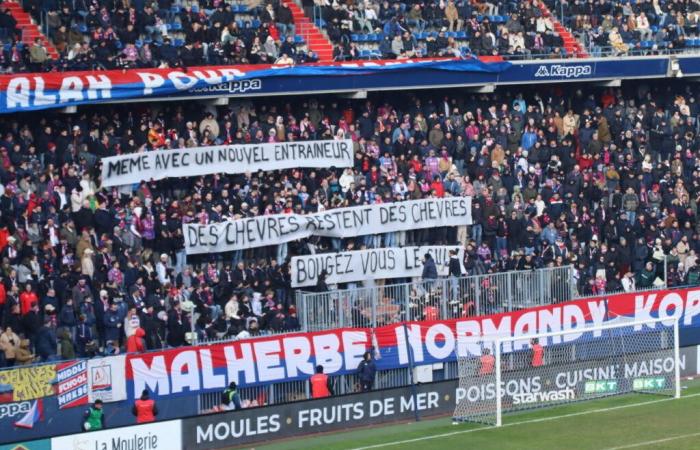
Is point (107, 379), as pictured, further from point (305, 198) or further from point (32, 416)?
point (305, 198)

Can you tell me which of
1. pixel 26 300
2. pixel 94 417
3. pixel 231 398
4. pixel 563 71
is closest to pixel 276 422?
pixel 231 398

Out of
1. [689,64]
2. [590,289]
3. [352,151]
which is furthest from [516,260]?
[689,64]

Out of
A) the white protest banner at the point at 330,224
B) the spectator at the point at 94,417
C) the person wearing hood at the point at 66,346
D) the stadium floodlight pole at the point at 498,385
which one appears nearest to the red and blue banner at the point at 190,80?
the white protest banner at the point at 330,224

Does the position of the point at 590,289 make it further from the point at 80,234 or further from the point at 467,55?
the point at 80,234

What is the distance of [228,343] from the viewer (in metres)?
30.0

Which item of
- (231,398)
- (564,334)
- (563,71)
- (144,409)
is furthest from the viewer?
(563,71)

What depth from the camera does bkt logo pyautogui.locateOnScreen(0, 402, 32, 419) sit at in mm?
26797

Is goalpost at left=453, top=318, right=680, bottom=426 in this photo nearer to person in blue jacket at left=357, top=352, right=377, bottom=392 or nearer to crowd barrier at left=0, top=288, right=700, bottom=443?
crowd barrier at left=0, top=288, right=700, bottom=443

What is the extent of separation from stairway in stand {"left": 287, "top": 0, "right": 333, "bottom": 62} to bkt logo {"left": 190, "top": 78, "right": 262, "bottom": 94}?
3415 mm

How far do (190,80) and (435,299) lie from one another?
7.93 meters

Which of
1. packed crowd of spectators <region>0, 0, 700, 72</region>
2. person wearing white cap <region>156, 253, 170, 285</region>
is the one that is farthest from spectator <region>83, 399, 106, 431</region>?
packed crowd of spectators <region>0, 0, 700, 72</region>

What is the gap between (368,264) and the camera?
34969 mm

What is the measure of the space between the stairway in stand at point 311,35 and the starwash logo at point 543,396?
12.4 meters

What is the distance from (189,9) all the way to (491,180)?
899 cm
